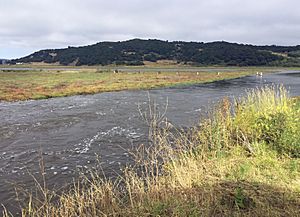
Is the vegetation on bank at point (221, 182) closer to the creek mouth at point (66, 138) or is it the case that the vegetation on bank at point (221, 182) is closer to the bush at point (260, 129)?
the bush at point (260, 129)

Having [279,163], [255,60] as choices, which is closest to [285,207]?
[279,163]

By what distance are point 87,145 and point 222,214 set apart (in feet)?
32.4

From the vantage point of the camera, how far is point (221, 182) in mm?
8195

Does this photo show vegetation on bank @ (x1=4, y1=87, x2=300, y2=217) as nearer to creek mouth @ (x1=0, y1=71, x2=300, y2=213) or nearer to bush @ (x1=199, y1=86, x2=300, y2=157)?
bush @ (x1=199, y1=86, x2=300, y2=157)

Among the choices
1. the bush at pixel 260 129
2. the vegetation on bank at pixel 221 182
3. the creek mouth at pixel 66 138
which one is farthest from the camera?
the creek mouth at pixel 66 138

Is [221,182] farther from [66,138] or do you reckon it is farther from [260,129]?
[66,138]

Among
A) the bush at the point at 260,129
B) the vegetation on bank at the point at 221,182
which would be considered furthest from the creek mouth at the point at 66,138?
the bush at the point at 260,129

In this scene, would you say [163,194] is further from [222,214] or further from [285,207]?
[285,207]

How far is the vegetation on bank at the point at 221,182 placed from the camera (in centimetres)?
677

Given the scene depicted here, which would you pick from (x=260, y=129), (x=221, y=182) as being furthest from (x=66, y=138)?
(x=221, y=182)

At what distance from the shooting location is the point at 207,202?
22.7ft

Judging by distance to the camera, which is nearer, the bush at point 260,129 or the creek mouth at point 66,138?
the bush at point 260,129

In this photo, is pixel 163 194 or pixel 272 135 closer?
pixel 163 194

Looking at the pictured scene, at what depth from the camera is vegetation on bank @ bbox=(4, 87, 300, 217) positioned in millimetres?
6766
